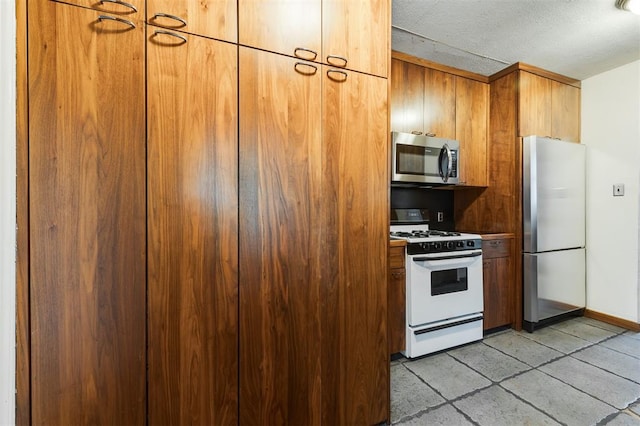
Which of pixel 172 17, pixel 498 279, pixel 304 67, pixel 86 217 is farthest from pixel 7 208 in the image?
pixel 498 279

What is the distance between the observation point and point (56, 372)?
976mm

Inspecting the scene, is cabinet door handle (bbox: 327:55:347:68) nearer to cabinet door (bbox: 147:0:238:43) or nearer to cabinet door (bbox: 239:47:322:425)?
cabinet door (bbox: 239:47:322:425)

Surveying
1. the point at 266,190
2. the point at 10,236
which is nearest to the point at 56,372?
the point at 10,236

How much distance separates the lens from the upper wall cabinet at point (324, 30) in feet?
4.00

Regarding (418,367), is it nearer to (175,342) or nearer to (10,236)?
(175,342)

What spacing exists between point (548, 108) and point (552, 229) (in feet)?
4.03

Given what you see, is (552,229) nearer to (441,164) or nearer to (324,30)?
(441,164)

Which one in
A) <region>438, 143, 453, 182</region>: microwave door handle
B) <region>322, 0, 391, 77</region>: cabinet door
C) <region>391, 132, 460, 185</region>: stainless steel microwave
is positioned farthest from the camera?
<region>438, 143, 453, 182</region>: microwave door handle

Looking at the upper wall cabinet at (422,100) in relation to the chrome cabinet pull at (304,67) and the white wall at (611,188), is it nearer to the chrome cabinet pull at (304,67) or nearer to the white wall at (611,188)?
the chrome cabinet pull at (304,67)

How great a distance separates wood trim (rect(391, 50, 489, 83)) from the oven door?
1.71m

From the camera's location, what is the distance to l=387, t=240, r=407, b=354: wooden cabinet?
7.29 ft

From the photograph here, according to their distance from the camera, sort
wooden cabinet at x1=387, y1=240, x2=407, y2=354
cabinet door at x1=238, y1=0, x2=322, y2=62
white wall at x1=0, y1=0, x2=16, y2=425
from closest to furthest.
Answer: white wall at x1=0, y1=0, x2=16, y2=425
cabinet door at x1=238, y1=0, x2=322, y2=62
wooden cabinet at x1=387, y1=240, x2=407, y2=354

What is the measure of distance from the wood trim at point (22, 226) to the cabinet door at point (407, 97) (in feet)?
7.44

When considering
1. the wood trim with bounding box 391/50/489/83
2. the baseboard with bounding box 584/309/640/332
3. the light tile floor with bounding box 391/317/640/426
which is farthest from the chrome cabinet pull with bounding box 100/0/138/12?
the baseboard with bounding box 584/309/640/332
